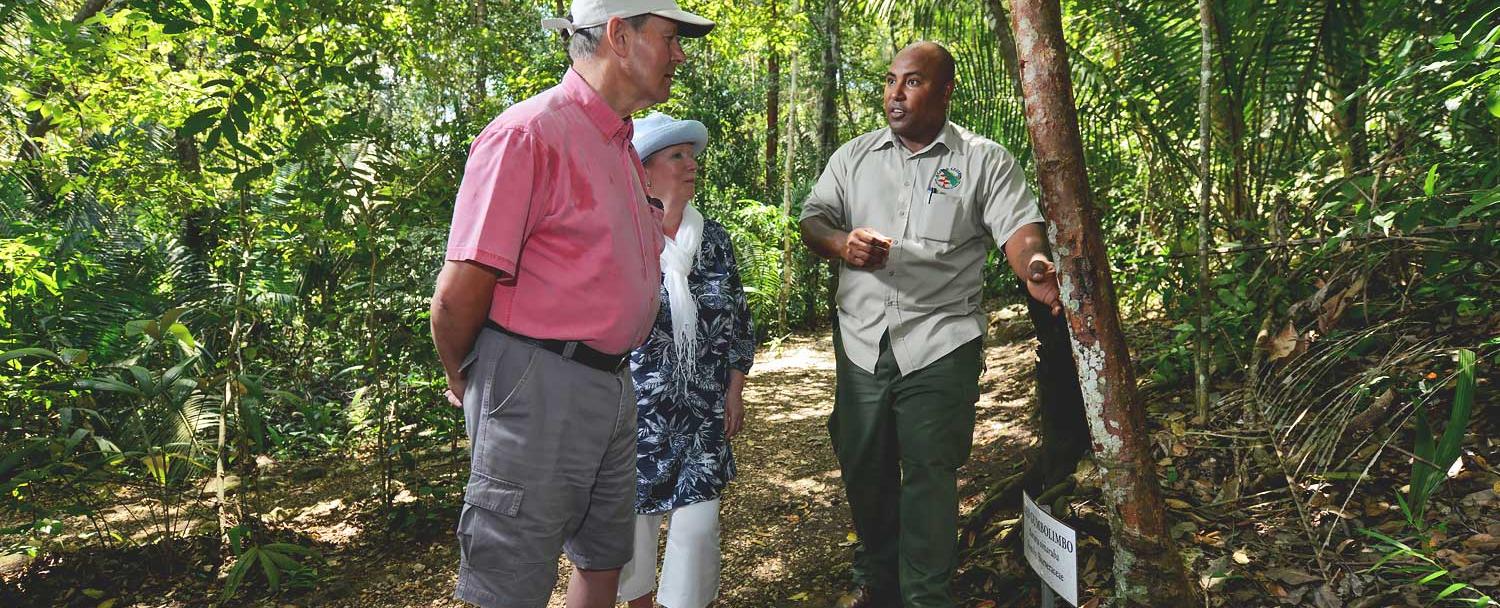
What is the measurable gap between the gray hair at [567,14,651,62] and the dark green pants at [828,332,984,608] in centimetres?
141

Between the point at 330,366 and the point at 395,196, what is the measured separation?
13.5 feet

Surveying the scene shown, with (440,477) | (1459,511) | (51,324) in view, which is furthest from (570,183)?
(51,324)

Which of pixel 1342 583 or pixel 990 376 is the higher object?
pixel 1342 583

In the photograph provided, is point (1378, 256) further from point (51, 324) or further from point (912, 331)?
point (51, 324)

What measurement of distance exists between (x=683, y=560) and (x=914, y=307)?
3.84 feet

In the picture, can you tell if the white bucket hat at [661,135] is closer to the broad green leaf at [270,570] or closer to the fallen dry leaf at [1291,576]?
the fallen dry leaf at [1291,576]

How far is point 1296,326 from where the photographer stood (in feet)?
12.2

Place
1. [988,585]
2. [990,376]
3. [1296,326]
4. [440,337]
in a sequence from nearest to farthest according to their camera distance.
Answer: [440,337] < [988,585] < [1296,326] < [990,376]

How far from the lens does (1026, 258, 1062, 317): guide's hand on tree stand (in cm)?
245

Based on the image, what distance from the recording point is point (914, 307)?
287cm

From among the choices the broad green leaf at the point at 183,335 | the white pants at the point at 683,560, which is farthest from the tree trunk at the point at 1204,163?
the broad green leaf at the point at 183,335

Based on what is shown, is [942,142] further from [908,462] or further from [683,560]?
[683,560]

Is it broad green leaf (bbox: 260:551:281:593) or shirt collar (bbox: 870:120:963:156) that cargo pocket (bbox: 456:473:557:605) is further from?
broad green leaf (bbox: 260:551:281:593)

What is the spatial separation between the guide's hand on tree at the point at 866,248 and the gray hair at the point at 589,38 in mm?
1007
